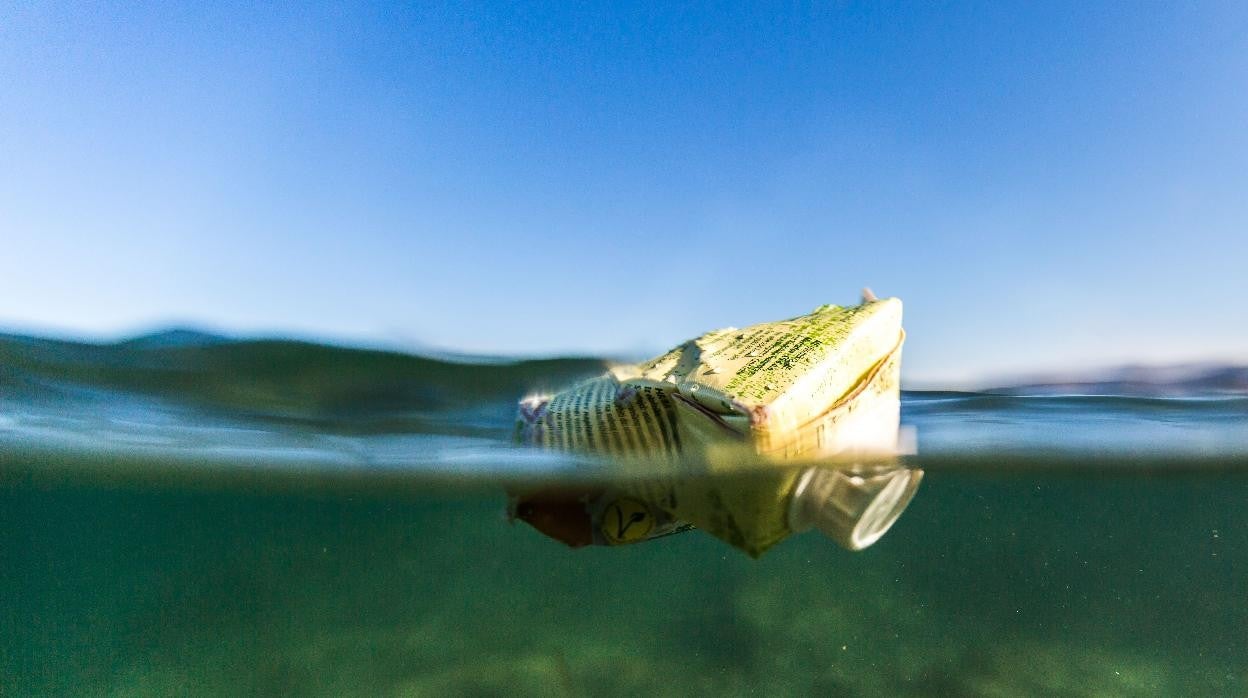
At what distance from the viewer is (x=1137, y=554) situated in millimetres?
14047

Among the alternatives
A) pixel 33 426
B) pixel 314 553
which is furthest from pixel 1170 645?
pixel 33 426

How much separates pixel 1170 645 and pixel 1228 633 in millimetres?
3306

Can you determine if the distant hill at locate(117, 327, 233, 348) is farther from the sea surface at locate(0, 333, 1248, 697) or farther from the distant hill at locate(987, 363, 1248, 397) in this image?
the distant hill at locate(987, 363, 1248, 397)

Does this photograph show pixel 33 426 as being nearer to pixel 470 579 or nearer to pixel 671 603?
pixel 470 579

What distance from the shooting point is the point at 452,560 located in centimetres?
984

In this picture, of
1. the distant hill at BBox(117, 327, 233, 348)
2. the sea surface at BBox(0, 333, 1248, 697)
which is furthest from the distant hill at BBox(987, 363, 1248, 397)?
the distant hill at BBox(117, 327, 233, 348)

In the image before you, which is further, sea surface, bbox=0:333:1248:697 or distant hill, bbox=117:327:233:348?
distant hill, bbox=117:327:233:348

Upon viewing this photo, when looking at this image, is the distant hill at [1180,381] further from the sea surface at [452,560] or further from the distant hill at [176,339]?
the distant hill at [176,339]

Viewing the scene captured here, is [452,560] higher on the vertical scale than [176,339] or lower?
lower

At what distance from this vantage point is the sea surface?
21.4ft

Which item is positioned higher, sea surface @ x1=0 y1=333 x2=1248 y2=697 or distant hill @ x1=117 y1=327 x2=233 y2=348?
distant hill @ x1=117 y1=327 x2=233 y2=348

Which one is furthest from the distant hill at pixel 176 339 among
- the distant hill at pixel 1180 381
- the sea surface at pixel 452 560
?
the distant hill at pixel 1180 381

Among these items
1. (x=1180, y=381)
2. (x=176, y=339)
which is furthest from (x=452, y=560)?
(x=1180, y=381)

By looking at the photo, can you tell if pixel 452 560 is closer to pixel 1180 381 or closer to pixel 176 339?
pixel 176 339
